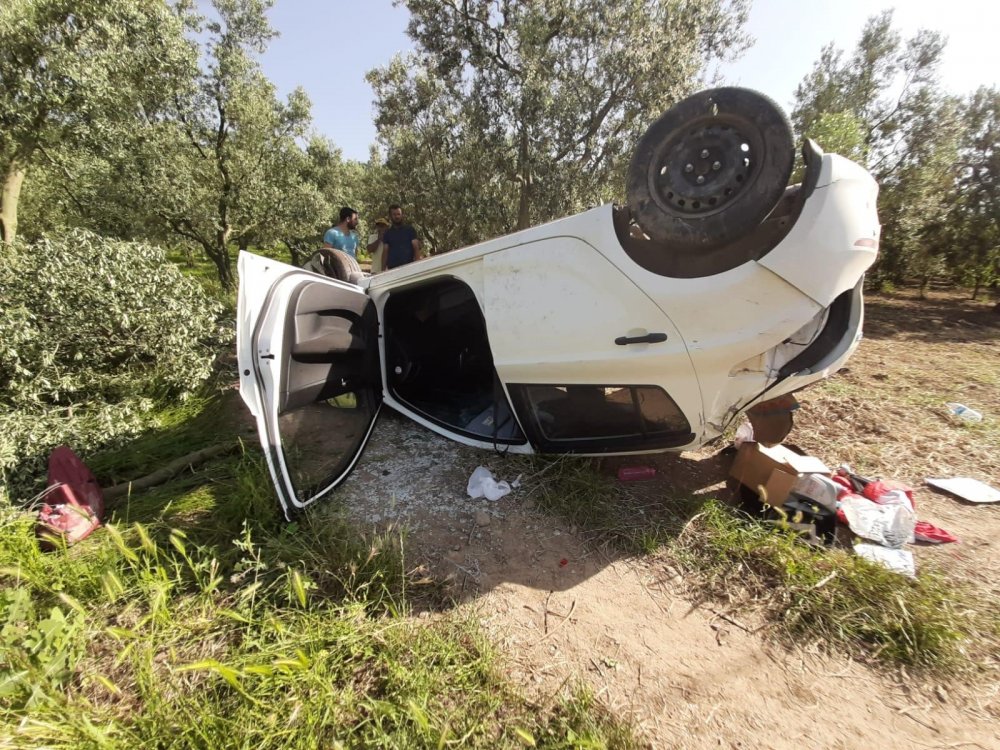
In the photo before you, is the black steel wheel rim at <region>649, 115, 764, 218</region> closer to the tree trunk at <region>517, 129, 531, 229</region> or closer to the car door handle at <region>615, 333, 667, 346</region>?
the car door handle at <region>615, 333, 667, 346</region>

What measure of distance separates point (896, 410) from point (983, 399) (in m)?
1.39

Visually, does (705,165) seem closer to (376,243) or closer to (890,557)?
(890,557)

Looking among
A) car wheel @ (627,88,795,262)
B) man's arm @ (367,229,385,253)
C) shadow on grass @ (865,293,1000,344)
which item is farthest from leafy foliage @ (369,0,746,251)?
car wheel @ (627,88,795,262)

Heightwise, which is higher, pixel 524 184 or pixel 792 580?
pixel 524 184

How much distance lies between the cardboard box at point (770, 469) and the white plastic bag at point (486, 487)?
1.57 m

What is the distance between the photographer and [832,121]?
8062 millimetres

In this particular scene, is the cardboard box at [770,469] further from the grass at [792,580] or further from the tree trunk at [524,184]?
the tree trunk at [524,184]

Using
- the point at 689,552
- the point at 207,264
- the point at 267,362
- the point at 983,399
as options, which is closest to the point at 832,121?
the point at 983,399

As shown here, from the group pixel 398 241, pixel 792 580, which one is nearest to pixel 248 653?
pixel 792 580

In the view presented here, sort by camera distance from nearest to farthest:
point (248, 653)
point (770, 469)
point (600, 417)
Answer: point (248, 653) < point (770, 469) < point (600, 417)

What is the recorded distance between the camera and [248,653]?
1864mm

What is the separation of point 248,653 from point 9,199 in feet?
34.4

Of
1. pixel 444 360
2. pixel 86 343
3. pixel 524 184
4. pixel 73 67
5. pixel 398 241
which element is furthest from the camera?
pixel 524 184

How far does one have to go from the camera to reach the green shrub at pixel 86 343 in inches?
127
